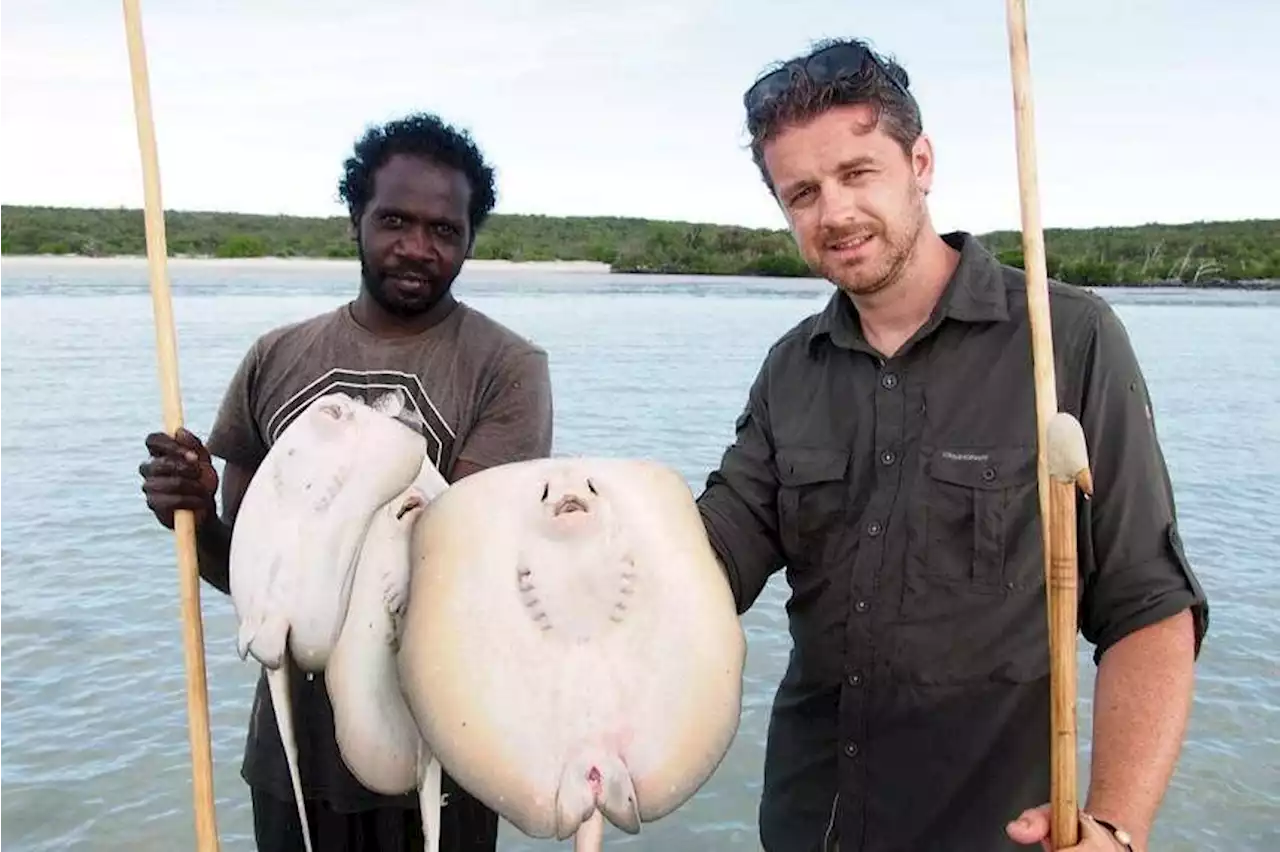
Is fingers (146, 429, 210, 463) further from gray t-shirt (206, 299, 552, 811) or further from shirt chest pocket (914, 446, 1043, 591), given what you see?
shirt chest pocket (914, 446, 1043, 591)

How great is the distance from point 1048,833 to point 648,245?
163 feet

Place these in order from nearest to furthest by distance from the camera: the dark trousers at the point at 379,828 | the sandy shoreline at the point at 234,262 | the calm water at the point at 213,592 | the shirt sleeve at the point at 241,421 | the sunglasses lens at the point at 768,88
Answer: the sunglasses lens at the point at 768,88
the dark trousers at the point at 379,828
the shirt sleeve at the point at 241,421
the calm water at the point at 213,592
the sandy shoreline at the point at 234,262

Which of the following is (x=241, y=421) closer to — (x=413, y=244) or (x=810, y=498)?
(x=413, y=244)

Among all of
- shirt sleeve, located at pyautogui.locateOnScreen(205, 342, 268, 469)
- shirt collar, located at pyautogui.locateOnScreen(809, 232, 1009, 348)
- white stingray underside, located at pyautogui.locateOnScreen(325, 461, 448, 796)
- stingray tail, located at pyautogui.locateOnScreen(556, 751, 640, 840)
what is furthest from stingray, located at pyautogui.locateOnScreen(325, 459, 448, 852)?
shirt collar, located at pyautogui.locateOnScreen(809, 232, 1009, 348)

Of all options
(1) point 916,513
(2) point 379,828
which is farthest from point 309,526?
(1) point 916,513

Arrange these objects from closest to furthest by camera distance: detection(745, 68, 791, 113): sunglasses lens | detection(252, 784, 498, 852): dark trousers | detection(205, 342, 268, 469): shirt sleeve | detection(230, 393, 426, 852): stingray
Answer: detection(230, 393, 426, 852): stingray → detection(745, 68, 791, 113): sunglasses lens → detection(252, 784, 498, 852): dark trousers → detection(205, 342, 268, 469): shirt sleeve

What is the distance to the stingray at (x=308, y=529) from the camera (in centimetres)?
220

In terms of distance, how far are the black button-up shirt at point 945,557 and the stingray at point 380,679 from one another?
27.7 inches

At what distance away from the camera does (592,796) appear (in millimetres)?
2066

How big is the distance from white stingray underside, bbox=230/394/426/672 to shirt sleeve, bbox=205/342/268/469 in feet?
2.54

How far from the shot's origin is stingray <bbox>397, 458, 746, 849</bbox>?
208 cm

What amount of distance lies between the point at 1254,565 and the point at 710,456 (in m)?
4.99

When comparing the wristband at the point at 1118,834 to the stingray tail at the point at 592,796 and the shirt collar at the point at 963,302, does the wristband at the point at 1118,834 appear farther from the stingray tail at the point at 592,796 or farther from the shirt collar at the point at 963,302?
the shirt collar at the point at 963,302

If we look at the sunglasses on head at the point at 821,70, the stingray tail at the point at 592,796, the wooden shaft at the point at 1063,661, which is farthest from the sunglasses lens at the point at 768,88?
the stingray tail at the point at 592,796
